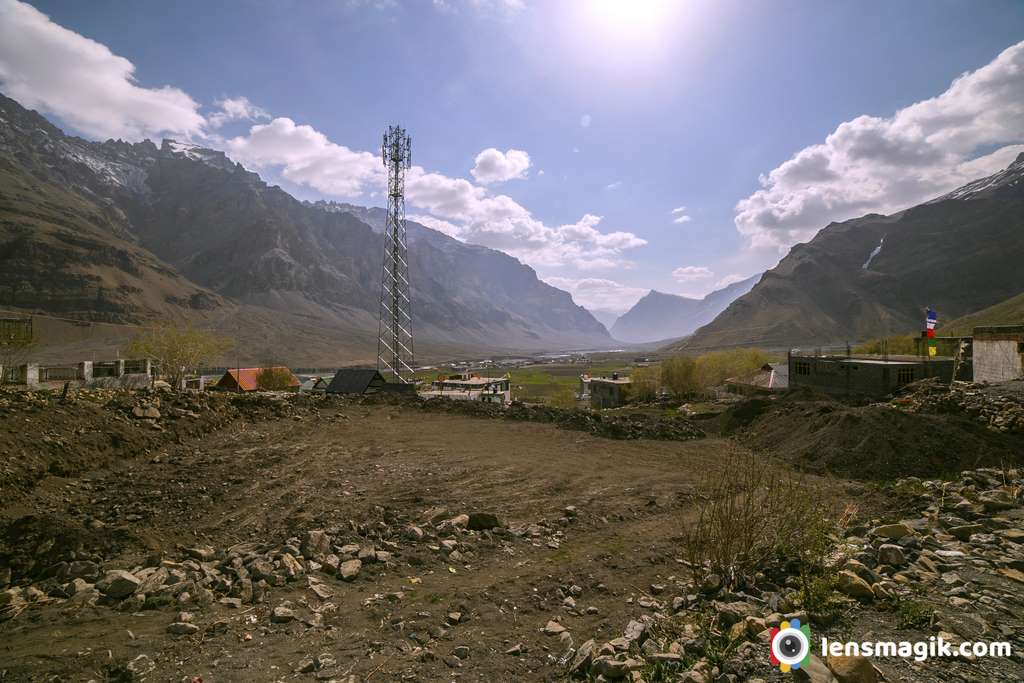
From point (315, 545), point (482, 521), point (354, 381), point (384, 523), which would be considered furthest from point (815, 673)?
point (354, 381)

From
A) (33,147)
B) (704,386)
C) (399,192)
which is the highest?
(33,147)

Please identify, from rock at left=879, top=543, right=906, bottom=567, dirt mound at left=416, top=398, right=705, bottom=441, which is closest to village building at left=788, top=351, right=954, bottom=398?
dirt mound at left=416, top=398, right=705, bottom=441

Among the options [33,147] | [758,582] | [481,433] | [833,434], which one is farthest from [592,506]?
[33,147]

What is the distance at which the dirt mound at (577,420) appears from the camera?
2122 centimetres

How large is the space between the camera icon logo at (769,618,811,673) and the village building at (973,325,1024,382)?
26982 mm

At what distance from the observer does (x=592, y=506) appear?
11.2 m

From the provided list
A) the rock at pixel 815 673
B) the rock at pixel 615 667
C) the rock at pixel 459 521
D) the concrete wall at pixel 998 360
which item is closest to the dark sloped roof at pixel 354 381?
the rock at pixel 459 521

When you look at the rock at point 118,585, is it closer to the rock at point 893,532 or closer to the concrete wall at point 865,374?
the rock at point 893,532

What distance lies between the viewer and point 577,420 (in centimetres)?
2241

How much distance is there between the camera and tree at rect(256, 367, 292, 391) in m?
49.8

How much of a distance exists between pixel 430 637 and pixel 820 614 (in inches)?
173

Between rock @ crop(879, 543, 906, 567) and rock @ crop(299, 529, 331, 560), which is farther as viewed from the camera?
rock @ crop(299, 529, 331, 560)

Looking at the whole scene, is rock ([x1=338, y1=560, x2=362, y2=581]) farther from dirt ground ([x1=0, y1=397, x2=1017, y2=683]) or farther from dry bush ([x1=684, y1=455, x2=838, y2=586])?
dry bush ([x1=684, y1=455, x2=838, y2=586])

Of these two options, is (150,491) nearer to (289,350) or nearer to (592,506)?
(592,506)
